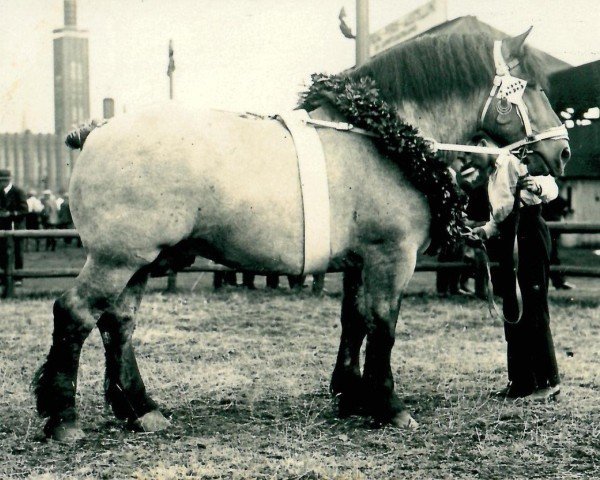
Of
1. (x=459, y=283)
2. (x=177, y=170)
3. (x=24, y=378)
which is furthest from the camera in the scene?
(x=459, y=283)

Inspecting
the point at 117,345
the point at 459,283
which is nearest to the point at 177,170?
the point at 117,345

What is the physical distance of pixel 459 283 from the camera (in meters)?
11.7

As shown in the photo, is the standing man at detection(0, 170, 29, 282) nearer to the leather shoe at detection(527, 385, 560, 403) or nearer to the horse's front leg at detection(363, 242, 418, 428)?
the horse's front leg at detection(363, 242, 418, 428)

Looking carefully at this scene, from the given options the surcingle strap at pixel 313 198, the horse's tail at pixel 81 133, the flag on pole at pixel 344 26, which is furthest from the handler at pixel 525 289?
the flag on pole at pixel 344 26

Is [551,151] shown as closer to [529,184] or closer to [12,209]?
[529,184]

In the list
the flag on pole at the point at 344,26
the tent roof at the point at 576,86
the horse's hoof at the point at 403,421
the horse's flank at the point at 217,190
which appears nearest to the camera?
the horse's flank at the point at 217,190

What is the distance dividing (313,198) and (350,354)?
1.31m

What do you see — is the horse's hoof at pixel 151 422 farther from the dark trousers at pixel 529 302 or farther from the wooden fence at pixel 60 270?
the wooden fence at pixel 60 270

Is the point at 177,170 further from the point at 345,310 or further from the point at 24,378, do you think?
the point at 24,378

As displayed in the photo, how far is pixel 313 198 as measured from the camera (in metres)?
4.39

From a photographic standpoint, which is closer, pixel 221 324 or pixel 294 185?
pixel 294 185

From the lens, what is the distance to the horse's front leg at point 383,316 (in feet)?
15.0

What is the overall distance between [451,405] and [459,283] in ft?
21.6

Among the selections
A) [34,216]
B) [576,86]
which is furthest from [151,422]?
[34,216]
